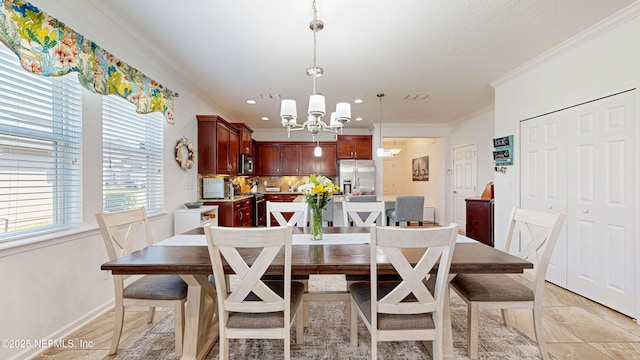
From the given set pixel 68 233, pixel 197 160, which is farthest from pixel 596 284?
pixel 197 160

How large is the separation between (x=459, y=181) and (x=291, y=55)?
5.05 m

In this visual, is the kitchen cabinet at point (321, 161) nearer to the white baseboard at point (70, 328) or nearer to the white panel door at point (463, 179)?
the white panel door at point (463, 179)

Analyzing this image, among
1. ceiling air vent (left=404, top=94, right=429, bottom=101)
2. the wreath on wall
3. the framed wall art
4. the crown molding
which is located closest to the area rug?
the wreath on wall

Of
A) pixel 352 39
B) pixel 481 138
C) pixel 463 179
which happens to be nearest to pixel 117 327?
pixel 352 39

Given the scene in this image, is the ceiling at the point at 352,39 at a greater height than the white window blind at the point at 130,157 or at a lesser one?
greater

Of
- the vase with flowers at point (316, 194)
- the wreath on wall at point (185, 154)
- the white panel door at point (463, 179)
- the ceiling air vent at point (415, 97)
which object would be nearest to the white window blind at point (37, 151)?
the wreath on wall at point (185, 154)

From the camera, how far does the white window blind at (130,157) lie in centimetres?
254

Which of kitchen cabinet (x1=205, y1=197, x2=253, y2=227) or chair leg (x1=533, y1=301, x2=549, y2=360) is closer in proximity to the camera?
chair leg (x1=533, y1=301, x2=549, y2=360)

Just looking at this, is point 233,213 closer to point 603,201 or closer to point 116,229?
point 116,229

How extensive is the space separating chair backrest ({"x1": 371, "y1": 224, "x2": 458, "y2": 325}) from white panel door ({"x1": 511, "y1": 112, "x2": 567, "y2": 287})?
2459 mm

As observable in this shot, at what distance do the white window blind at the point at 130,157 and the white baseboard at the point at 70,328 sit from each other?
0.87 m

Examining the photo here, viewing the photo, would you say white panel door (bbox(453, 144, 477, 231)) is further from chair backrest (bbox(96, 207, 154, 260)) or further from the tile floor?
chair backrest (bbox(96, 207, 154, 260))

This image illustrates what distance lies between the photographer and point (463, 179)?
20.0ft

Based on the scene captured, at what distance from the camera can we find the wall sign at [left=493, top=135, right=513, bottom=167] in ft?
11.9
